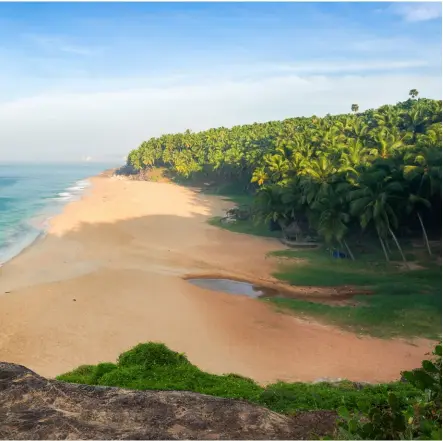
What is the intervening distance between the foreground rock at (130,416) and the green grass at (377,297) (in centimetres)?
1210

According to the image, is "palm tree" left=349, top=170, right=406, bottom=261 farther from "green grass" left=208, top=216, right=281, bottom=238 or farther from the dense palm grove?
"green grass" left=208, top=216, right=281, bottom=238

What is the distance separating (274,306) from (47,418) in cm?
1502

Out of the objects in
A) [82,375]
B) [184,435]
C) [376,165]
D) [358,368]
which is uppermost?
[376,165]

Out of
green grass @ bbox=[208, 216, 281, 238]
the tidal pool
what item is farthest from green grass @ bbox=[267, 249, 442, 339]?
green grass @ bbox=[208, 216, 281, 238]

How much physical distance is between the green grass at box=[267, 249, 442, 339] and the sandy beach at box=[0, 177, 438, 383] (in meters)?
1.11

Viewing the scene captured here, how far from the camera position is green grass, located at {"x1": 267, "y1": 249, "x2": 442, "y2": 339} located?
1803 centimetres

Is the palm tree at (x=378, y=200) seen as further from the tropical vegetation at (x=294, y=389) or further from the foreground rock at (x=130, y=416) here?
the foreground rock at (x=130, y=416)

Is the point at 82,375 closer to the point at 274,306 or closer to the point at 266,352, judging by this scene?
the point at 266,352

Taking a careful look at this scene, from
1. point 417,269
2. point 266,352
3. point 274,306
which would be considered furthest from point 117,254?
point 417,269

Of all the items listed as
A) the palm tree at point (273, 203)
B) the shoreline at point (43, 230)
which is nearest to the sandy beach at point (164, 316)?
the shoreline at point (43, 230)

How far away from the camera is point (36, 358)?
50.9 feet

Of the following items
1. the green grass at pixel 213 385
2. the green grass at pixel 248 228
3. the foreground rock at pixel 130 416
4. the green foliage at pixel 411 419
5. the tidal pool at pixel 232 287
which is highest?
the green foliage at pixel 411 419

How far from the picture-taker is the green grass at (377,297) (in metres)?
18.0

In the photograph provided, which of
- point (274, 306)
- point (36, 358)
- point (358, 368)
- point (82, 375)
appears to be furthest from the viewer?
point (274, 306)
